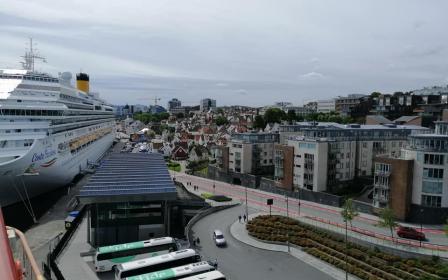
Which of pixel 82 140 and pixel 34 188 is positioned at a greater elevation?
pixel 82 140

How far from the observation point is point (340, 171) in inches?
1984

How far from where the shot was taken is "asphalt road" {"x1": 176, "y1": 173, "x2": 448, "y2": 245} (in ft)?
115

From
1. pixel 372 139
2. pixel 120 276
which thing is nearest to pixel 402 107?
pixel 372 139

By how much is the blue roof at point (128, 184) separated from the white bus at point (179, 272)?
383 inches

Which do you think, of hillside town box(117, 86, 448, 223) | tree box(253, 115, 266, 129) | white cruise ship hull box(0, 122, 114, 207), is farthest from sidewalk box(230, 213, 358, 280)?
tree box(253, 115, 266, 129)

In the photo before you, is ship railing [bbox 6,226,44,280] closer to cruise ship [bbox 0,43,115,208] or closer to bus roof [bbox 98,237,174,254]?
bus roof [bbox 98,237,174,254]

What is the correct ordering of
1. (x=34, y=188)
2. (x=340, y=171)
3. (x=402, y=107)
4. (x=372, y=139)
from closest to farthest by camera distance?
(x=34, y=188)
(x=340, y=171)
(x=372, y=139)
(x=402, y=107)

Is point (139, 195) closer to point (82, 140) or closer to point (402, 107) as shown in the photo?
point (82, 140)

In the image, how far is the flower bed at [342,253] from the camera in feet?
87.7

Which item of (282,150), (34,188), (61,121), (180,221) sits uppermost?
(61,121)

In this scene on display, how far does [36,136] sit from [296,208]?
32368 millimetres

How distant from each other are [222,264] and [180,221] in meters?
14.8

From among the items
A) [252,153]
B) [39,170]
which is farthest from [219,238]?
[252,153]

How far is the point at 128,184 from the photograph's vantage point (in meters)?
36.5
